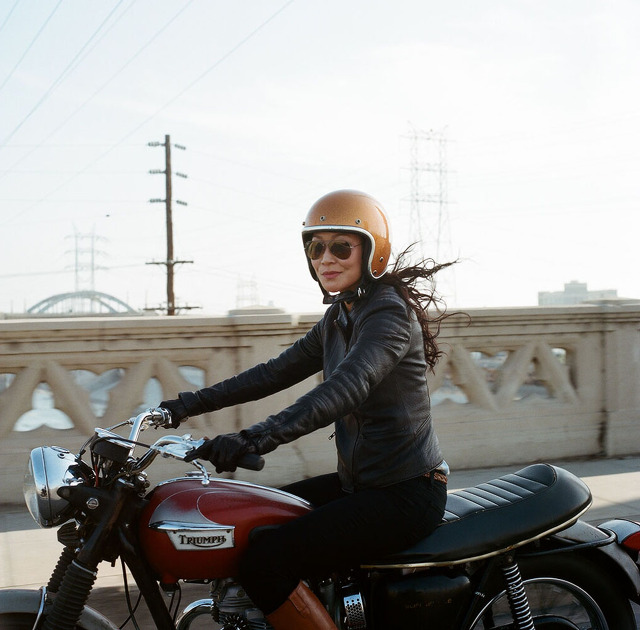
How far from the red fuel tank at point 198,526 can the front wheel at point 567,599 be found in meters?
0.91

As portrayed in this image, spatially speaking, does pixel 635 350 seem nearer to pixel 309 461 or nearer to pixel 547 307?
pixel 547 307

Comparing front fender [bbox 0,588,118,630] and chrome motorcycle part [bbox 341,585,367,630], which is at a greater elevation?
front fender [bbox 0,588,118,630]

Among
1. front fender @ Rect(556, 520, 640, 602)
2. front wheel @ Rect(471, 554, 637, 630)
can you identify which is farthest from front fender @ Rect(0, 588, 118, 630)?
front fender @ Rect(556, 520, 640, 602)

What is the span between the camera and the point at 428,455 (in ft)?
9.43

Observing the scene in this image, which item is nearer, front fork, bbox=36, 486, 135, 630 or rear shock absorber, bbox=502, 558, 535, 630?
front fork, bbox=36, 486, 135, 630

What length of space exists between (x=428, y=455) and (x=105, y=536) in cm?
107

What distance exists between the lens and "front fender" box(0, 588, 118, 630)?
8.19 feet

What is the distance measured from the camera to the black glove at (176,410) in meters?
2.99

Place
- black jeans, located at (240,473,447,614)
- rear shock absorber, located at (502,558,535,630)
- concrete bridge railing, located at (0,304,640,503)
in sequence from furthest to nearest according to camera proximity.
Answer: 1. concrete bridge railing, located at (0,304,640,503)
2. rear shock absorber, located at (502,558,535,630)
3. black jeans, located at (240,473,447,614)

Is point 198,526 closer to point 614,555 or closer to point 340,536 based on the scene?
point 340,536

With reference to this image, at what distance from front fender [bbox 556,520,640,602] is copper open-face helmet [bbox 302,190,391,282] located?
3.86 ft

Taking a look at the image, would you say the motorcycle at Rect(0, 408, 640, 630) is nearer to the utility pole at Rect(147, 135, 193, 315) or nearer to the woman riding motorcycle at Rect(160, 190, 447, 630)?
the woman riding motorcycle at Rect(160, 190, 447, 630)

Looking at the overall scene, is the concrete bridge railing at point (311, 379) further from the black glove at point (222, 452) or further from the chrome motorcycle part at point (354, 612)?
the black glove at point (222, 452)

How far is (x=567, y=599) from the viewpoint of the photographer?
10.2 ft
